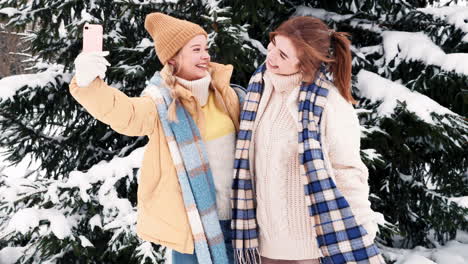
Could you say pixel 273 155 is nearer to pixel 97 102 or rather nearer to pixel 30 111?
pixel 97 102

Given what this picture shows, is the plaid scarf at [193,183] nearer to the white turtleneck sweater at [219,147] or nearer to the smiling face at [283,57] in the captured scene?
the white turtleneck sweater at [219,147]

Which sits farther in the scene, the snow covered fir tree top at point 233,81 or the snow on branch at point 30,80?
the snow on branch at point 30,80

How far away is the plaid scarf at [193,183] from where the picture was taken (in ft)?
5.74

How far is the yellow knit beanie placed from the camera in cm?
180

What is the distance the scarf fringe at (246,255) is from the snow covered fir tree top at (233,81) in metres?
1.09

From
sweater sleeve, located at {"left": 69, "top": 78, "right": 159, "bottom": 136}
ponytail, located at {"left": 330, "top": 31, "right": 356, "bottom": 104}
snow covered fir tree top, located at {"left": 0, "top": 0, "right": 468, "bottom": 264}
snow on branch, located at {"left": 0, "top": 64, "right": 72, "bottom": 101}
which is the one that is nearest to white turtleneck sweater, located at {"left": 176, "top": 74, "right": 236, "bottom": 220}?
sweater sleeve, located at {"left": 69, "top": 78, "right": 159, "bottom": 136}

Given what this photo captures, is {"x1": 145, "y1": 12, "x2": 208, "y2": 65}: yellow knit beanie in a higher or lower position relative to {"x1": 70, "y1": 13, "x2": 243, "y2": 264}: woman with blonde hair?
higher

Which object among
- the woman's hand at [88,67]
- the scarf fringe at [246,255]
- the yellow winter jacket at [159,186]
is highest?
the woman's hand at [88,67]

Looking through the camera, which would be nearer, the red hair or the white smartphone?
the white smartphone

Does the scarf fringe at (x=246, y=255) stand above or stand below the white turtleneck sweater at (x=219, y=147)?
below

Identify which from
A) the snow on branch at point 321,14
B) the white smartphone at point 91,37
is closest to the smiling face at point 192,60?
the white smartphone at point 91,37

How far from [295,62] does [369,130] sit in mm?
1387

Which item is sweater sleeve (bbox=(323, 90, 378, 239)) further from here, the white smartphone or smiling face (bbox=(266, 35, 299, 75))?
the white smartphone

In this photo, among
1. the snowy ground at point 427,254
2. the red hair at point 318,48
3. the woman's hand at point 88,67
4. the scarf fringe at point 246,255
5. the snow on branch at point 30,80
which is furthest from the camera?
the snowy ground at point 427,254
